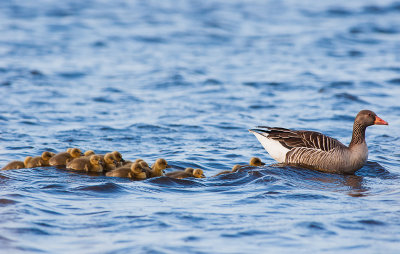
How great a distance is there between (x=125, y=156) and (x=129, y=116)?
12.0 feet

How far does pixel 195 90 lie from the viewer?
19.3 metres

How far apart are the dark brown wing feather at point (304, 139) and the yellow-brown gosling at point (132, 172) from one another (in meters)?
2.68

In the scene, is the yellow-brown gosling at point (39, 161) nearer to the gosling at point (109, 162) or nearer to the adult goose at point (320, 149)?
the gosling at point (109, 162)

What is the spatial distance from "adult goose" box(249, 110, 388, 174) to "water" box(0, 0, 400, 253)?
26 cm

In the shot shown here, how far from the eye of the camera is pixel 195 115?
16.2m

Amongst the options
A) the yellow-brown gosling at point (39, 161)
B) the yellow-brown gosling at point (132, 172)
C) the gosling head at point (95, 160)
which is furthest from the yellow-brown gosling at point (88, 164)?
the yellow-brown gosling at point (39, 161)

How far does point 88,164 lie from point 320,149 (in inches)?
159

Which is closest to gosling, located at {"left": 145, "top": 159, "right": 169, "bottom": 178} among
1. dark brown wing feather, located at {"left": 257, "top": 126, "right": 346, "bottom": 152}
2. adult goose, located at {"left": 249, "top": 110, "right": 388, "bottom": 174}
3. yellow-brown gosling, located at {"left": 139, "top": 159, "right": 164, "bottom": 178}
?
yellow-brown gosling, located at {"left": 139, "top": 159, "right": 164, "bottom": 178}

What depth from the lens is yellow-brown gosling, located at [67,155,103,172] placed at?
1040 centimetres

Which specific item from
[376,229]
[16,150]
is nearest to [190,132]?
[16,150]

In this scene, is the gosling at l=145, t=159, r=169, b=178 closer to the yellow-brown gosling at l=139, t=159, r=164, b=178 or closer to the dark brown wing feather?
the yellow-brown gosling at l=139, t=159, r=164, b=178

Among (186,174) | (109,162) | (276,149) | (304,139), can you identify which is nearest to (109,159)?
(109,162)

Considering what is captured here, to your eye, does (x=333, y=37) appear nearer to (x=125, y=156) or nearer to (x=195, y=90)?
(x=195, y=90)

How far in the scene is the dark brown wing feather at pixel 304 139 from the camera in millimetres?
11469
